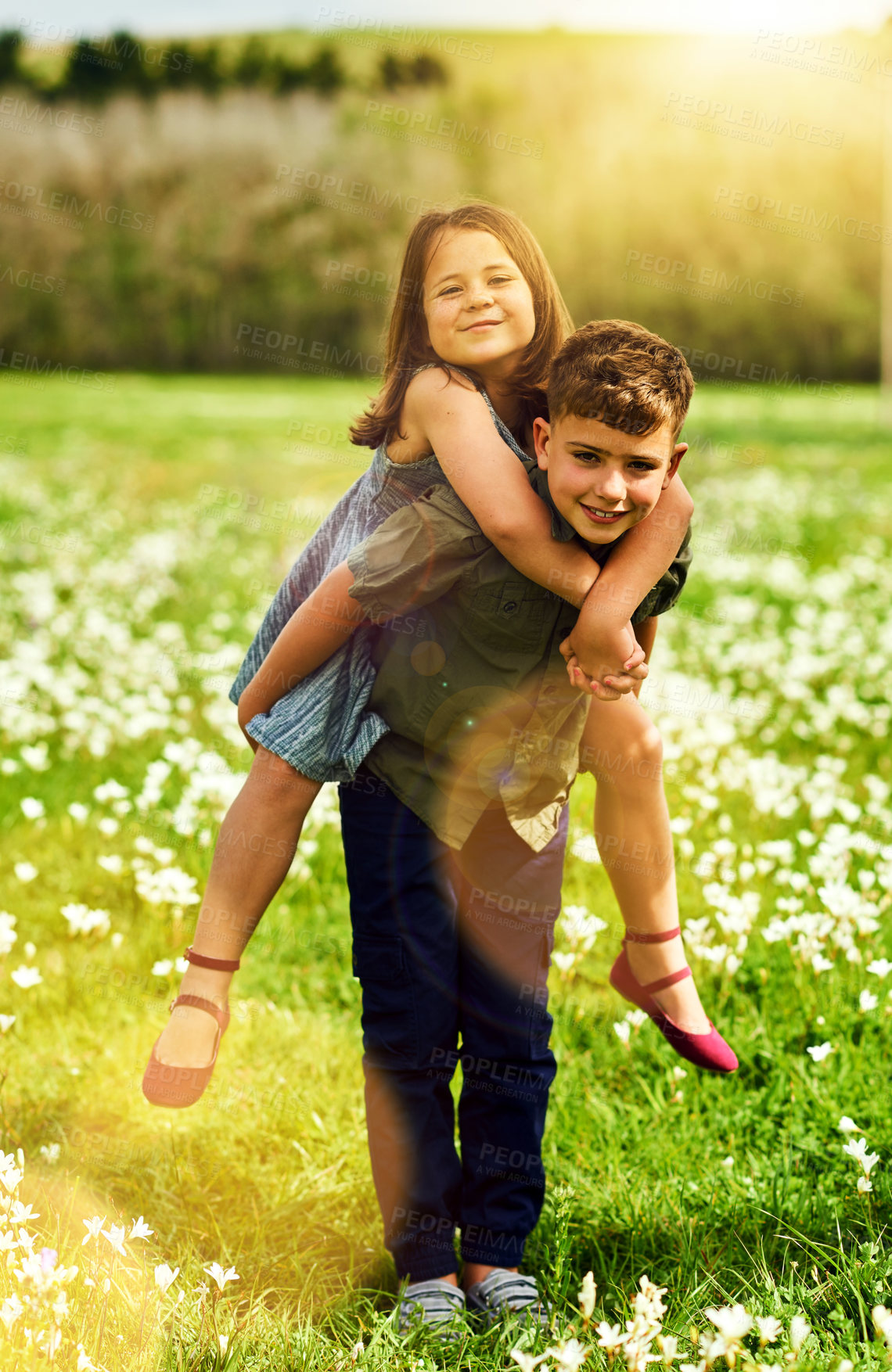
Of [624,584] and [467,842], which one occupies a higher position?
[624,584]

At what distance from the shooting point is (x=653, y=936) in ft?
10.3

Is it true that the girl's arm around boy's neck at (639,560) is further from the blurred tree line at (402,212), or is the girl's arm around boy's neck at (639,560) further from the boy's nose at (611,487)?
the blurred tree line at (402,212)

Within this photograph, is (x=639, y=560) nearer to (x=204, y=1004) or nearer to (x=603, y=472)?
(x=603, y=472)

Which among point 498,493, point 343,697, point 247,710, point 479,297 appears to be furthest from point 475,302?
point 247,710

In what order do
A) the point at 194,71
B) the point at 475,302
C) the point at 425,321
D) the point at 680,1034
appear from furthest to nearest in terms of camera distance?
the point at 194,71, the point at 680,1034, the point at 425,321, the point at 475,302

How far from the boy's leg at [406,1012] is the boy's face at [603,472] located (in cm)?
82

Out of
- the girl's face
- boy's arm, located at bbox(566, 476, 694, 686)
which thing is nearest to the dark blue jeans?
boy's arm, located at bbox(566, 476, 694, 686)

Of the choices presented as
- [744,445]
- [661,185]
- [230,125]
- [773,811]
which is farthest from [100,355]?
[773,811]

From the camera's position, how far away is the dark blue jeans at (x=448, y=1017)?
2.79 meters

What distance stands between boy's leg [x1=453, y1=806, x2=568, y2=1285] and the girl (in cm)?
40

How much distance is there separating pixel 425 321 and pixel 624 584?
750 millimetres

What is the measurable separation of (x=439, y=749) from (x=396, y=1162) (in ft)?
3.35

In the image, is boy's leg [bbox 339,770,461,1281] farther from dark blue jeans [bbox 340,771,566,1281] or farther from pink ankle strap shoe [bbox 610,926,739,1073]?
pink ankle strap shoe [bbox 610,926,739,1073]

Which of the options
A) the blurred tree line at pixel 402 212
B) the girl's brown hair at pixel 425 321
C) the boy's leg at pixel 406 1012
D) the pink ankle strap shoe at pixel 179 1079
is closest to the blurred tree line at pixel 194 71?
the blurred tree line at pixel 402 212
